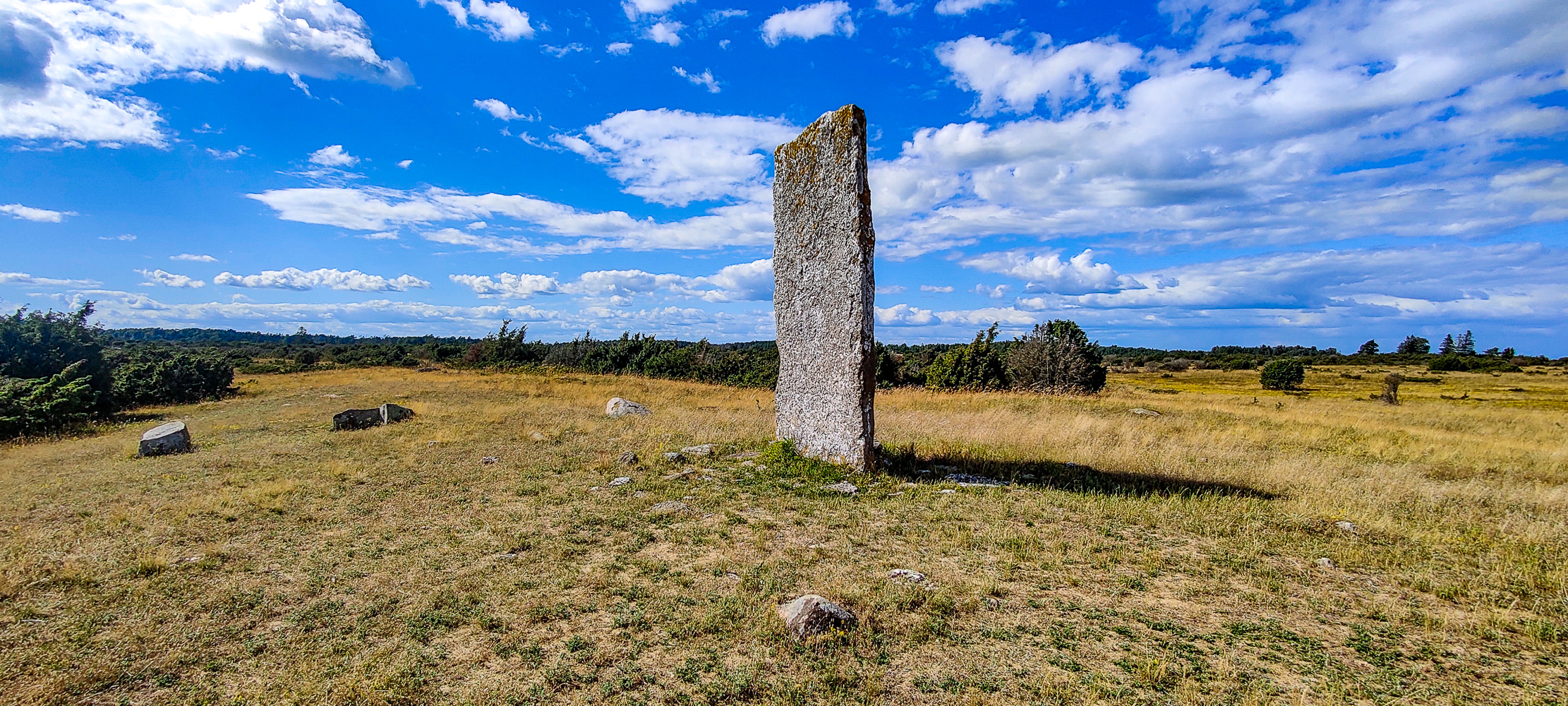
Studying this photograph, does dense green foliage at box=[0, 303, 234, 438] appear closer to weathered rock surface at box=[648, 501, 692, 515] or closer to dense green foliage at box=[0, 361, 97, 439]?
dense green foliage at box=[0, 361, 97, 439]

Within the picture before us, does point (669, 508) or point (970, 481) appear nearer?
point (669, 508)

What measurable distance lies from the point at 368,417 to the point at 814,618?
15065mm

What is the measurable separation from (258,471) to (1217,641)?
13.4m

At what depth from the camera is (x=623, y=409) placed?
54.1 feet

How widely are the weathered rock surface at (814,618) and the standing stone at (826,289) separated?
4.63 m

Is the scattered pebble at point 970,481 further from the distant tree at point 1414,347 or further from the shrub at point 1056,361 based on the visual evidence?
the distant tree at point 1414,347

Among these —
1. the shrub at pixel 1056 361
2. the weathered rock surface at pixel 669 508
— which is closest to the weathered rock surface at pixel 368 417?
the weathered rock surface at pixel 669 508

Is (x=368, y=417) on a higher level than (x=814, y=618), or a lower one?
lower

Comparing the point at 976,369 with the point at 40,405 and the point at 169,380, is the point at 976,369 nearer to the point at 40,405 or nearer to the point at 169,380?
the point at 40,405

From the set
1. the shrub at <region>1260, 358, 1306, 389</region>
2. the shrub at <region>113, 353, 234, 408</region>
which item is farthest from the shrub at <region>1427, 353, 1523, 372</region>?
the shrub at <region>113, 353, 234, 408</region>

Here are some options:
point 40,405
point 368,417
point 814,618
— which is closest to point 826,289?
point 814,618

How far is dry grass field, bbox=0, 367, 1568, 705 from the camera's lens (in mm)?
3660

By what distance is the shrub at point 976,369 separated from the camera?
79.1ft

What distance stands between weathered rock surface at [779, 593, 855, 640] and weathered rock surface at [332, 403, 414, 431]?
1444 cm
